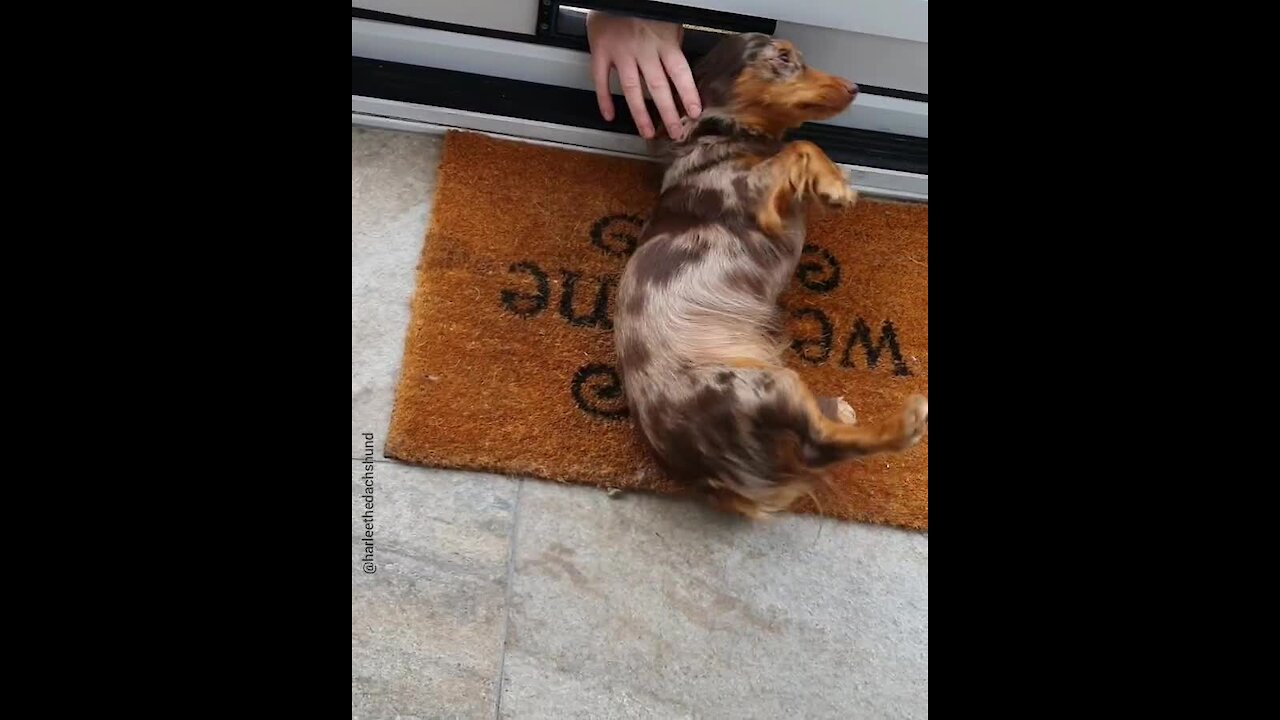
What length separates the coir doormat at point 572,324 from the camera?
5.60 feet

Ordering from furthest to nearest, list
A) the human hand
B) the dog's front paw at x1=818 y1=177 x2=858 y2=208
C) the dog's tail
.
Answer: the human hand < the dog's front paw at x1=818 y1=177 x2=858 y2=208 < the dog's tail

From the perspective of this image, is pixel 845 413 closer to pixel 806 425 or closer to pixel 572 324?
pixel 806 425

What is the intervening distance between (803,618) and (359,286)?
1.05m

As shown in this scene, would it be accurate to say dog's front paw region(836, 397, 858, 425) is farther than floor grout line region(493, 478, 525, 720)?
Yes

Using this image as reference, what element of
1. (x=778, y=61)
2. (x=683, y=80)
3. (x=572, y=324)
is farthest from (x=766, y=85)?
(x=572, y=324)

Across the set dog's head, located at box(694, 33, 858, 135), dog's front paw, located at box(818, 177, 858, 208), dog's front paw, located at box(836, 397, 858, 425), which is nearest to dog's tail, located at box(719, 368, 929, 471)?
dog's front paw, located at box(836, 397, 858, 425)

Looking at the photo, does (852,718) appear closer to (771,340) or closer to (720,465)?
(720,465)

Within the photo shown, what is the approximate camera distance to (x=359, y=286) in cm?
183

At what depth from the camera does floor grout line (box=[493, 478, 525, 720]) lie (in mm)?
1511

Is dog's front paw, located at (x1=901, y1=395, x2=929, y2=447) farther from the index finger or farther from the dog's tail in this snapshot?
the index finger

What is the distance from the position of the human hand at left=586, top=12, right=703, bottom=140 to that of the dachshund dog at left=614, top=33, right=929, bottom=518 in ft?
0.12

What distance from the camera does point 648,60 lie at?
70.1 inches

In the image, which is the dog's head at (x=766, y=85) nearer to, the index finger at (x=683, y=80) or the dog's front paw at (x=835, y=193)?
the index finger at (x=683, y=80)
